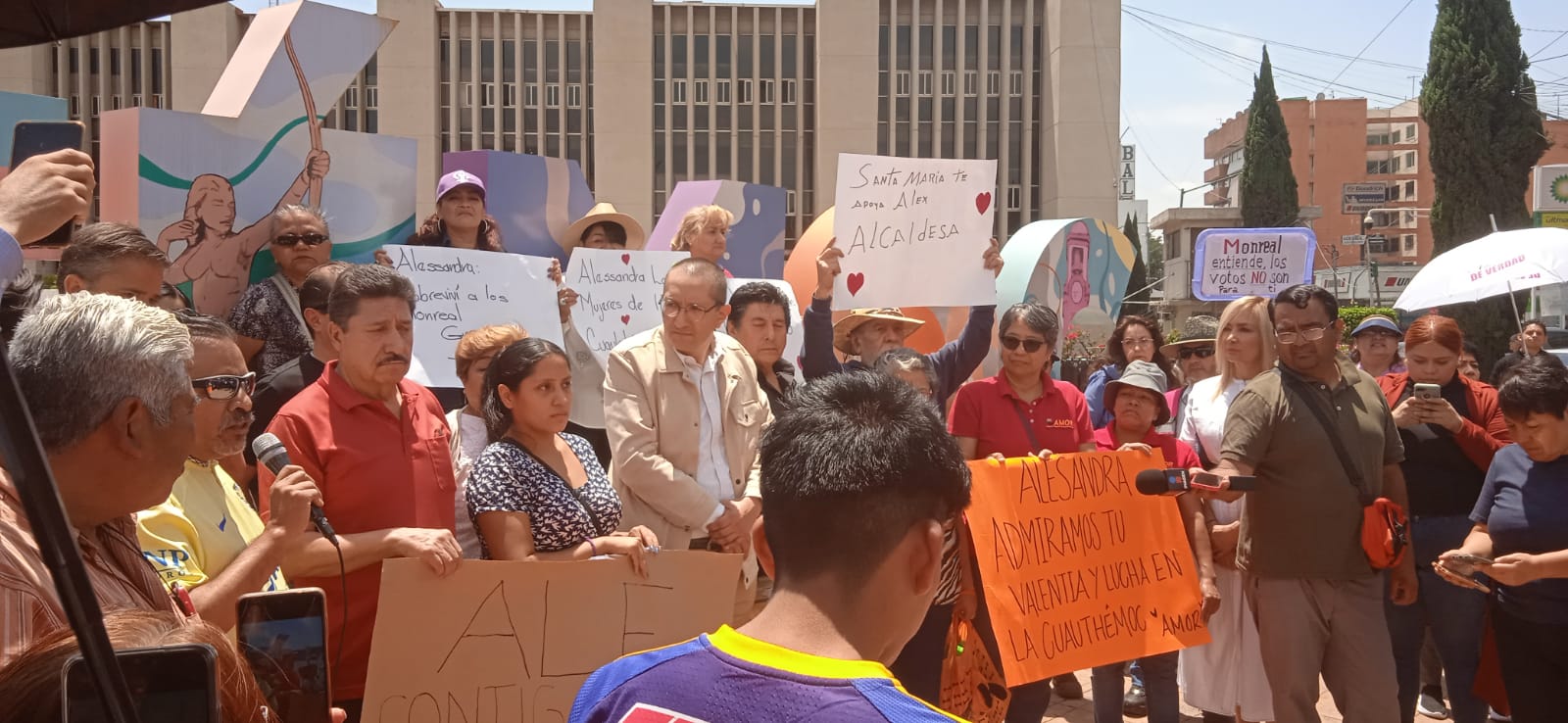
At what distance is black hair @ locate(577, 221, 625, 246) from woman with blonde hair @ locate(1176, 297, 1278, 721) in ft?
10.7

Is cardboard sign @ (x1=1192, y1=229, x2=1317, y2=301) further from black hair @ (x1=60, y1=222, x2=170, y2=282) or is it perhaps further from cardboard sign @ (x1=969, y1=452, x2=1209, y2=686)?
black hair @ (x1=60, y1=222, x2=170, y2=282)

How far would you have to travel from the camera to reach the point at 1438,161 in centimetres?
2825

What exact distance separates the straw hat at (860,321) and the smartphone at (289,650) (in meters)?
4.93

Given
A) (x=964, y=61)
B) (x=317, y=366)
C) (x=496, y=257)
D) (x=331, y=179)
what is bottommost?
(x=317, y=366)

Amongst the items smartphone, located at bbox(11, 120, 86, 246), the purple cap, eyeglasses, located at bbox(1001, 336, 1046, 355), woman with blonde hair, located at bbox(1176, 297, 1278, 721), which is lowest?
woman with blonde hair, located at bbox(1176, 297, 1278, 721)

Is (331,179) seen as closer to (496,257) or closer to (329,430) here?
(496,257)

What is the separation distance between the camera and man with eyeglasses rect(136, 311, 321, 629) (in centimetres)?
269

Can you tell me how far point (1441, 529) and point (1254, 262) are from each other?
490 cm

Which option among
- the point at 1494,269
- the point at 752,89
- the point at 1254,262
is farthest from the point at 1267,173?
the point at 1494,269

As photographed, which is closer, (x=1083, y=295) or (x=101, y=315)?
(x=101, y=315)

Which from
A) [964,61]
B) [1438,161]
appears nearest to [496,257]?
[1438,161]

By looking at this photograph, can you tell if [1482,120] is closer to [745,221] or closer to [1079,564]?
[745,221]

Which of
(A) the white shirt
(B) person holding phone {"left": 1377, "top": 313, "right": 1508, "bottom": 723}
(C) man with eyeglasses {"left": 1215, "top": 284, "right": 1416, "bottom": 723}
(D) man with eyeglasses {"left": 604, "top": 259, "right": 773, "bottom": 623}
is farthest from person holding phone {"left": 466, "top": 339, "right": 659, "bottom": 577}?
(B) person holding phone {"left": 1377, "top": 313, "right": 1508, "bottom": 723}

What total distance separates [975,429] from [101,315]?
3.92 meters
